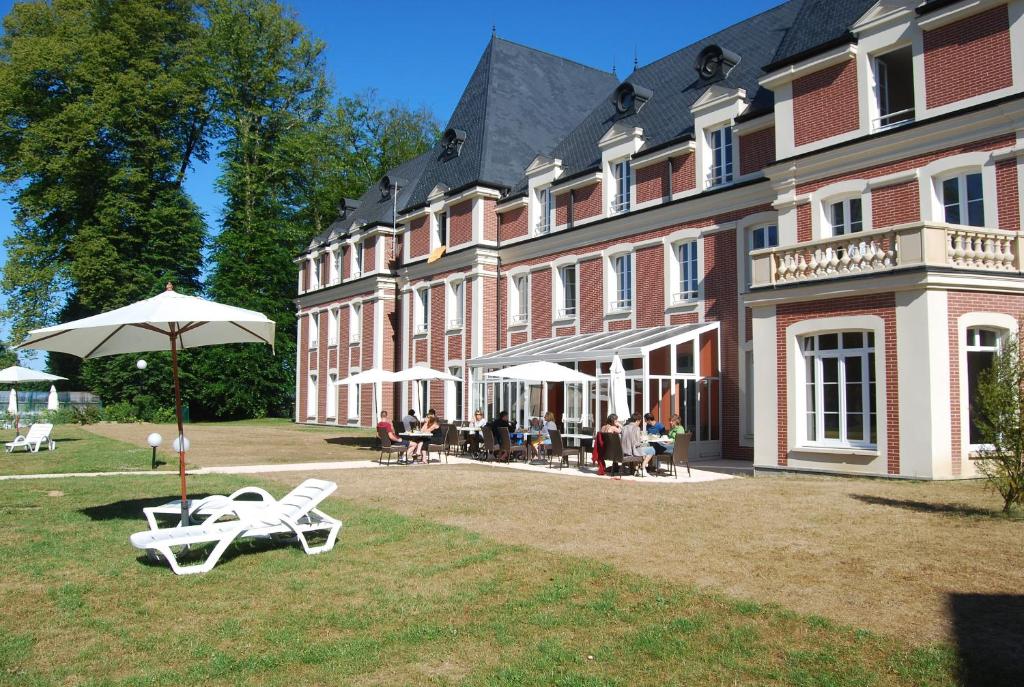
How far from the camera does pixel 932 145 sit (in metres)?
13.9

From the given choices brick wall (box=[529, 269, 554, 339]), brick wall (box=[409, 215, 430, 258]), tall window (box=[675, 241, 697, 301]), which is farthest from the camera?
brick wall (box=[409, 215, 430, 258])

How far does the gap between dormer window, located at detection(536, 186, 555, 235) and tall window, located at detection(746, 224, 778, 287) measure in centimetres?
796

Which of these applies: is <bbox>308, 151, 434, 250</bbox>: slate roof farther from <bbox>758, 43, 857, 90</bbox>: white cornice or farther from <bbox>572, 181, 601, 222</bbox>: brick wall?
<bbox>758, 43, 857, 90</bbox>: white cornice

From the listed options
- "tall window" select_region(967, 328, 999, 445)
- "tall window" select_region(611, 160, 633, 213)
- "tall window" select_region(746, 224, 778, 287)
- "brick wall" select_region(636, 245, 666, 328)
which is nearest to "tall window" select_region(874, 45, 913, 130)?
"tall window" select_region(746, 224, 778, 287)

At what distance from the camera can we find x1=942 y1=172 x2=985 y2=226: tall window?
13.5 m

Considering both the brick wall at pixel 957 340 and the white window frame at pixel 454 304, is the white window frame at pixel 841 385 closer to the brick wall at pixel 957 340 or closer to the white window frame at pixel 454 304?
the brick wall at pixel 957 340

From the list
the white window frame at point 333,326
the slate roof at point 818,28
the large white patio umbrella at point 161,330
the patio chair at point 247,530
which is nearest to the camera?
the patio chair at point 247,530

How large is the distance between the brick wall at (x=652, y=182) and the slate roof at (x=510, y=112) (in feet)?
22.9

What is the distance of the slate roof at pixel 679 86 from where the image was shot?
19922mm

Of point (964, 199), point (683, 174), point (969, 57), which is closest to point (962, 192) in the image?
point (964, 199)

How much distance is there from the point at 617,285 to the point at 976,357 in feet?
35.5

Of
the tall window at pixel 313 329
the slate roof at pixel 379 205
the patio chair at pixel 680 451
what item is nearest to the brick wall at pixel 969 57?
the patio chair at pixel 680 451

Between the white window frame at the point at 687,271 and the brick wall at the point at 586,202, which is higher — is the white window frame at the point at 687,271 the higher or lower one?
the lower one

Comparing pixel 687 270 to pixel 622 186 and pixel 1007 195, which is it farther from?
pixel 1007 195
